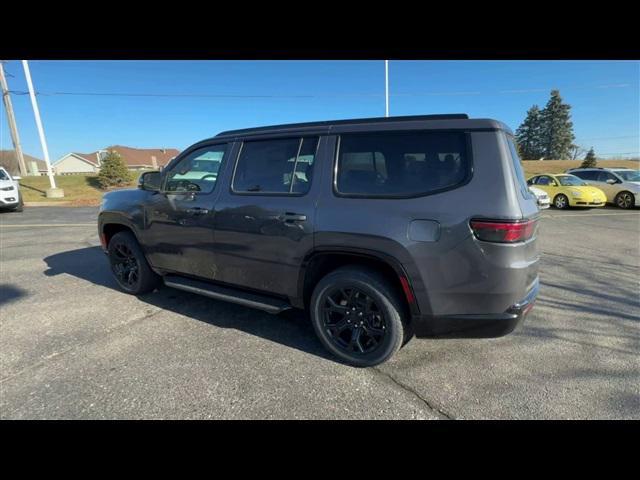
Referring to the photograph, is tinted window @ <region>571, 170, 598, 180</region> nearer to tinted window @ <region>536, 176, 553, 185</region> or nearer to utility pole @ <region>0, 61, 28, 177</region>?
tinted window @ <region>536, 176, 553, 185</region>

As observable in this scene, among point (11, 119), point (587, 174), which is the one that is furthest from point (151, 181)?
point (11, 119)

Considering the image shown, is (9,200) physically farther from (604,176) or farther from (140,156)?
(140,156)

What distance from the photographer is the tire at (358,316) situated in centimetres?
243

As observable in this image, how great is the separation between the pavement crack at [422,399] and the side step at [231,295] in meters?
0.98

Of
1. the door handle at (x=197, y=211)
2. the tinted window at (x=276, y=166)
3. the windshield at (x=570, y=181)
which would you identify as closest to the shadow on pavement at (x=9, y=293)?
the door handle at (x=197, y=211)

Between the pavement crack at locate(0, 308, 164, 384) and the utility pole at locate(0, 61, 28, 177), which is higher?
the utility pole at locate(0, 61, 28, 177)

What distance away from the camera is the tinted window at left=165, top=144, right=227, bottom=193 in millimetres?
3270

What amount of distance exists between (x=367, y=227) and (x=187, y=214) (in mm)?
1971

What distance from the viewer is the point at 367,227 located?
2344 millimetres

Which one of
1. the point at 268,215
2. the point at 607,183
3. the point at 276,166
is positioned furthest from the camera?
the point at 607,183

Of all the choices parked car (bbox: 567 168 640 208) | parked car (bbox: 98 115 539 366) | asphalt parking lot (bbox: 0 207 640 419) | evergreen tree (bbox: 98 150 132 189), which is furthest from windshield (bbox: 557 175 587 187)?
evergreen tree (bbox: 98 150 132 189)

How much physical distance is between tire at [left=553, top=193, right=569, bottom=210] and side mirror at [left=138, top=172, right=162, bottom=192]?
47.8ft
